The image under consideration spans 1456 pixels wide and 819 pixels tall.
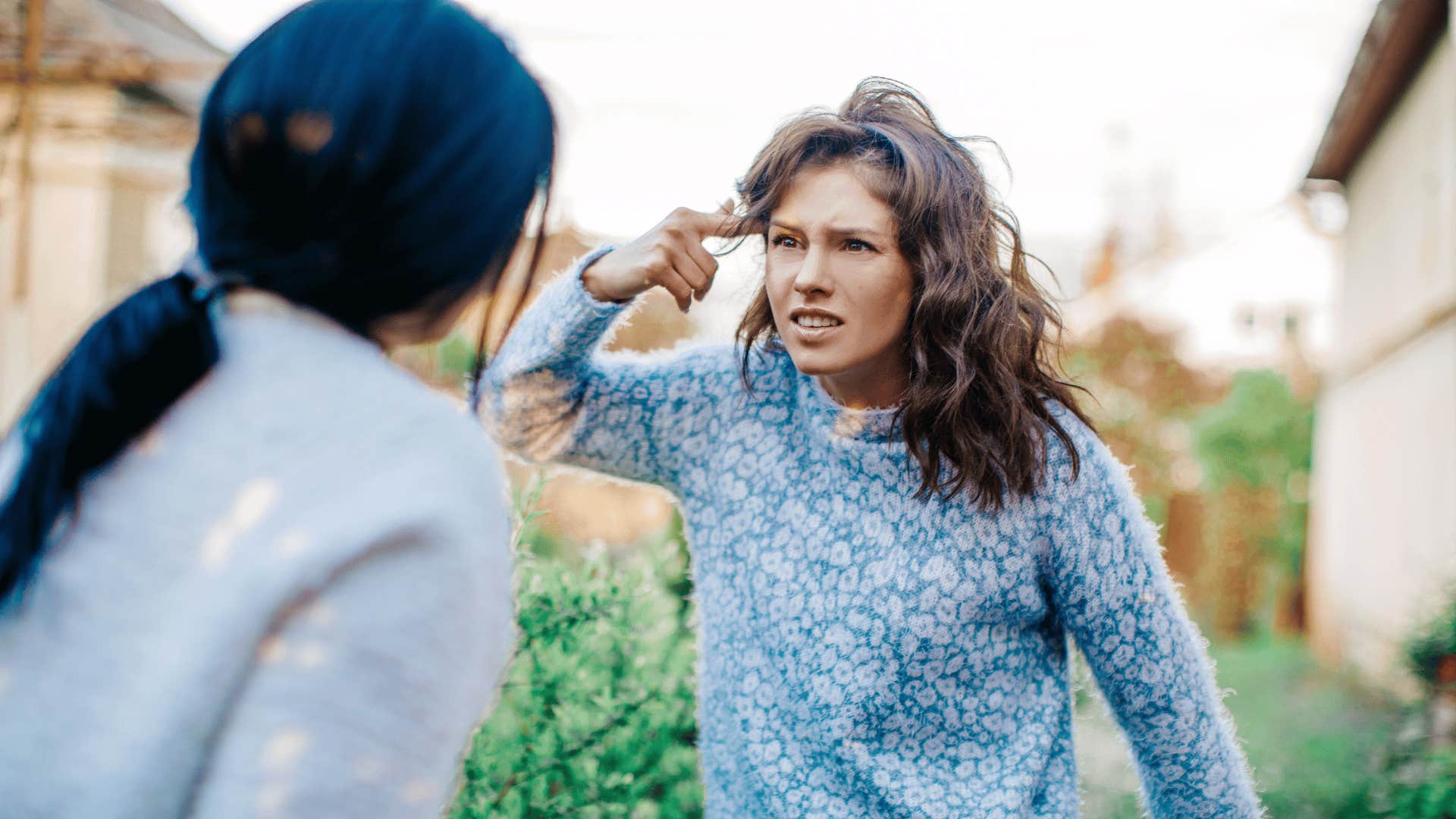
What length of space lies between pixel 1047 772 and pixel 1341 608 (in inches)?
399

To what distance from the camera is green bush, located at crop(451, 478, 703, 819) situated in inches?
82.4

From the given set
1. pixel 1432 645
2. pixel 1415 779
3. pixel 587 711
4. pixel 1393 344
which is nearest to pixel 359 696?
pixel 587 711

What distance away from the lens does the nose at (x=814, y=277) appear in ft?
5.71

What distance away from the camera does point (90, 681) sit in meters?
0.78

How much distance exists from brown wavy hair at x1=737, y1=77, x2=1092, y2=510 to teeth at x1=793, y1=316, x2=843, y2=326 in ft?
0.46

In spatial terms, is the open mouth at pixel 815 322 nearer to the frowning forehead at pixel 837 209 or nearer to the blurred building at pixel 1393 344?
the frowning forehead at pixel 837 209

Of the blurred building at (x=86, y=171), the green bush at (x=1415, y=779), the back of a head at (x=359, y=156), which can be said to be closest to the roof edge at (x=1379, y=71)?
the green bush at (x=1415, y=779)

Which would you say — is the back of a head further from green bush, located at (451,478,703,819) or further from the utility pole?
the utility pole

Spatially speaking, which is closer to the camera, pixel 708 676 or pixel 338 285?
pixel 338 285

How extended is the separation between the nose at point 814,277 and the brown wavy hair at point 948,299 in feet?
0.46

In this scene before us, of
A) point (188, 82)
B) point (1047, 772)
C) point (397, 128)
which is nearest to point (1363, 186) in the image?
point (1047, 772)

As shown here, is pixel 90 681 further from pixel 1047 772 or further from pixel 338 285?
pixel 1047 772

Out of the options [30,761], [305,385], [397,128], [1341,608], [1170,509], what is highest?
[397,128]

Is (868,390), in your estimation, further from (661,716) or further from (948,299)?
(661,716)
